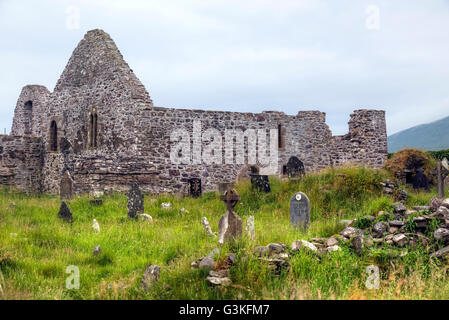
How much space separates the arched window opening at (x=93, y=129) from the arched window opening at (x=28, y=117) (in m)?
8.36

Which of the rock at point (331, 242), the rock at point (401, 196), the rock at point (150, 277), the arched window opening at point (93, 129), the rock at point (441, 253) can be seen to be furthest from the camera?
the arched window opening at point (93, 129)

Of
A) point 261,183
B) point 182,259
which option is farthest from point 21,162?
point 182,259

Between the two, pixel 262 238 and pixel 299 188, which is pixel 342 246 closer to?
pixel 262 238

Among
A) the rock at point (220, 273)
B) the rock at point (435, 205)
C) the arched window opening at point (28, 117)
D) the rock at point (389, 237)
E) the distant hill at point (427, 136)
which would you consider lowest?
the rock at point (220, 273)

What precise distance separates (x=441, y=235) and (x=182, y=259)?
4.56m

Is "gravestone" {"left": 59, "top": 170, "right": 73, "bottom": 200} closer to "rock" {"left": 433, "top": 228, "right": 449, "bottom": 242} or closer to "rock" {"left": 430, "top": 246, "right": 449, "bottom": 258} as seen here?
"rock" {"left": 433, "top": 228, "right": 449, "bottom": 242}

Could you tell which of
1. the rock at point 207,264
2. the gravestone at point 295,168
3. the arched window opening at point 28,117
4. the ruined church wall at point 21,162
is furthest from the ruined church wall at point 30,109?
the rock at point 207,264

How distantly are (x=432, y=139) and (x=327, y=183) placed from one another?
16434 cm

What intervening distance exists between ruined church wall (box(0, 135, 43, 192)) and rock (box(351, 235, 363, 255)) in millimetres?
16202

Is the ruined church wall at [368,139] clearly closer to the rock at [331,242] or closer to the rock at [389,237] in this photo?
the rock at [389,237]

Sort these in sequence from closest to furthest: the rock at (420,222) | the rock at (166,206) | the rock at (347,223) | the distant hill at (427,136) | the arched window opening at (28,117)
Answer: the rock at (420,222) → the rock at (347,223) → the rock at (166,206) → the arched window opening at (28,117) → the distant hill at (427,136)

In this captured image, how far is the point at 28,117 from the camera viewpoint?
24.6 metres

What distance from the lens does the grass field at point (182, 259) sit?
5508 mm
